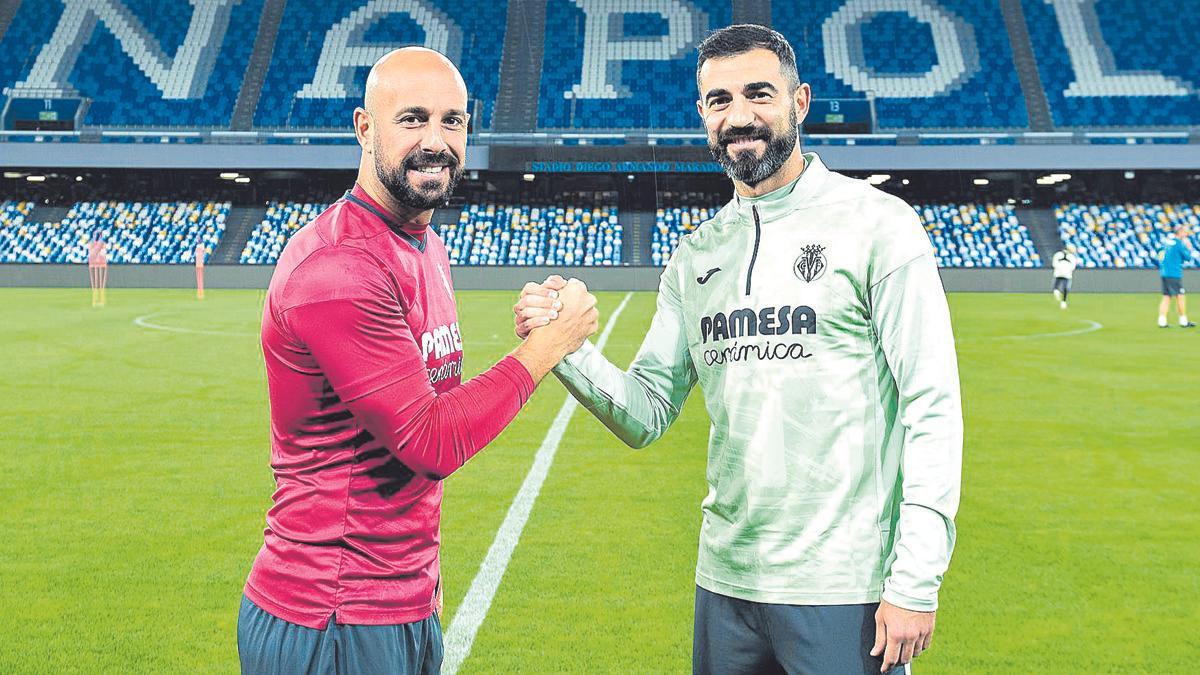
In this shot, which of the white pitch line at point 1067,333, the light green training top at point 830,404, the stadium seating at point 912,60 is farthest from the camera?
the stadium seating at point 912,60

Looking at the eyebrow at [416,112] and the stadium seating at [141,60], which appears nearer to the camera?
the eyebrow at [416,112]

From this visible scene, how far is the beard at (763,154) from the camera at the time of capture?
278cm

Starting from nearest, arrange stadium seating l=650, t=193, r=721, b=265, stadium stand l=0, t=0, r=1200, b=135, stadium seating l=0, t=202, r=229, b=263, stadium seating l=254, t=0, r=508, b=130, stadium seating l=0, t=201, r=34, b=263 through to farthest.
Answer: stadium seating l=0, t=201, r=34, b=263, stadium seating l=0, t=202, r=229, b=263, stadium seating l=650, t=193, r=721, b=265, stadium stand l=0, t=0, r=1200, b=135, stadium seating l=254, t=0, r=508, b=130

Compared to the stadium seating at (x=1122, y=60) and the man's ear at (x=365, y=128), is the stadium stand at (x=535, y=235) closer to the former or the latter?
the stadium seating at (x=1122, y=60)

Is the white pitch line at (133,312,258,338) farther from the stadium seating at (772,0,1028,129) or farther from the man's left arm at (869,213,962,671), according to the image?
the stadium seating at (772,0,1028,129)

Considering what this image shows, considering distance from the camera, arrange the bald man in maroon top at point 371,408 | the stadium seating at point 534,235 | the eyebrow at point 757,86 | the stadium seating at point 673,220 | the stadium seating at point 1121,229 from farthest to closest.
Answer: the stadium seating at point 673,220 → the stadium seating at point 534,235 → the stadium seating at point 1121,229 → the eyebrow at point 757,86 → the bald man in maroon top at point 371,408

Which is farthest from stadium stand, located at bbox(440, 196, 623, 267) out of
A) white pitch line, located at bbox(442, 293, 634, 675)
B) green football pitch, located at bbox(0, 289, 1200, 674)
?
white pitch line, located at bbox(442, 293, 634, 675)

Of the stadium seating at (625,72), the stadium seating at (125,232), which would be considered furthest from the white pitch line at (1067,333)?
the stadium seating at (125,232)

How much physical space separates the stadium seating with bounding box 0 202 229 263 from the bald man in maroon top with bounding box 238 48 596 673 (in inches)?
1507

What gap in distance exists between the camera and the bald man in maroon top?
2381 millimetres

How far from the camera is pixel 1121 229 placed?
38625 millimetres

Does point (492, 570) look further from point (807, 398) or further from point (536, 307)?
point (807, 398)

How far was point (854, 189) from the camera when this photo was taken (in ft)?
8.98

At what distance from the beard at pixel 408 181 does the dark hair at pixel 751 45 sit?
2.38ft
